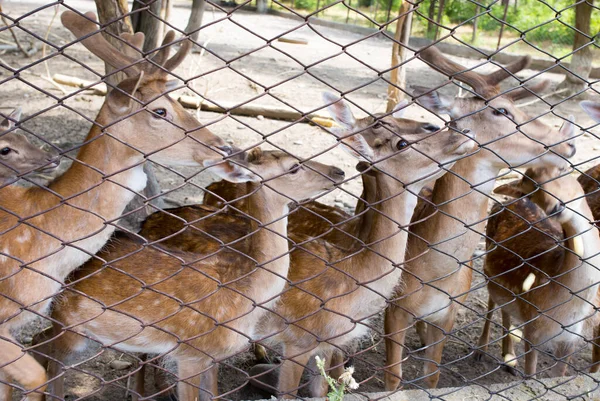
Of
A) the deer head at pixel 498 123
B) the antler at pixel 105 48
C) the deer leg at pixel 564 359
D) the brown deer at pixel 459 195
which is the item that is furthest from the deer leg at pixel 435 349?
the antler at pixel 105 48

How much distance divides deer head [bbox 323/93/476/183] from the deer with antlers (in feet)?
1.16

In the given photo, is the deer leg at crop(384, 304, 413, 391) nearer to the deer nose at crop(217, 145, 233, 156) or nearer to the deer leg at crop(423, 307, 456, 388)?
the deer leg at crop(423, 307, 456, 388)

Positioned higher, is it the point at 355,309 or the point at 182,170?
the point at 355,309

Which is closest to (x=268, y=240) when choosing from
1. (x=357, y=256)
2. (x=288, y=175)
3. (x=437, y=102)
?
(x=288, y=175)

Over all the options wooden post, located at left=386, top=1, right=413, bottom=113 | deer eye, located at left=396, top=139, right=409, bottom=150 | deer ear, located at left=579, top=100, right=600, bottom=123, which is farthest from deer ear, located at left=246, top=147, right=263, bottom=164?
wooden post, located at left=386, top=1, right=413, bottom=113

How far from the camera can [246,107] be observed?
889 cm

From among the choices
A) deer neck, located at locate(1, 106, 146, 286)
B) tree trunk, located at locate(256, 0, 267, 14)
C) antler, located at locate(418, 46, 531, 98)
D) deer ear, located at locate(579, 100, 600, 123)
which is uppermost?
antler, located at locate(418, 46, 531, 98)

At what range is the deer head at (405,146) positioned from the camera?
3.30 metres

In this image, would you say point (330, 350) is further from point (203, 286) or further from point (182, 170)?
point (182, 170)

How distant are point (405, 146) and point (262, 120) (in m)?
5.42

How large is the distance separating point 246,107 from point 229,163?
19.3 ft

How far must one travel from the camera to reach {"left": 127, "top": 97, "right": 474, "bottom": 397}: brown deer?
11.3ft

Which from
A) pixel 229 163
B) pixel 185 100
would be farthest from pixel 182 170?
pixel 229 163

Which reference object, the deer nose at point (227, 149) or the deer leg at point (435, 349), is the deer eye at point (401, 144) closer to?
the deer nose at point (227, 149)
